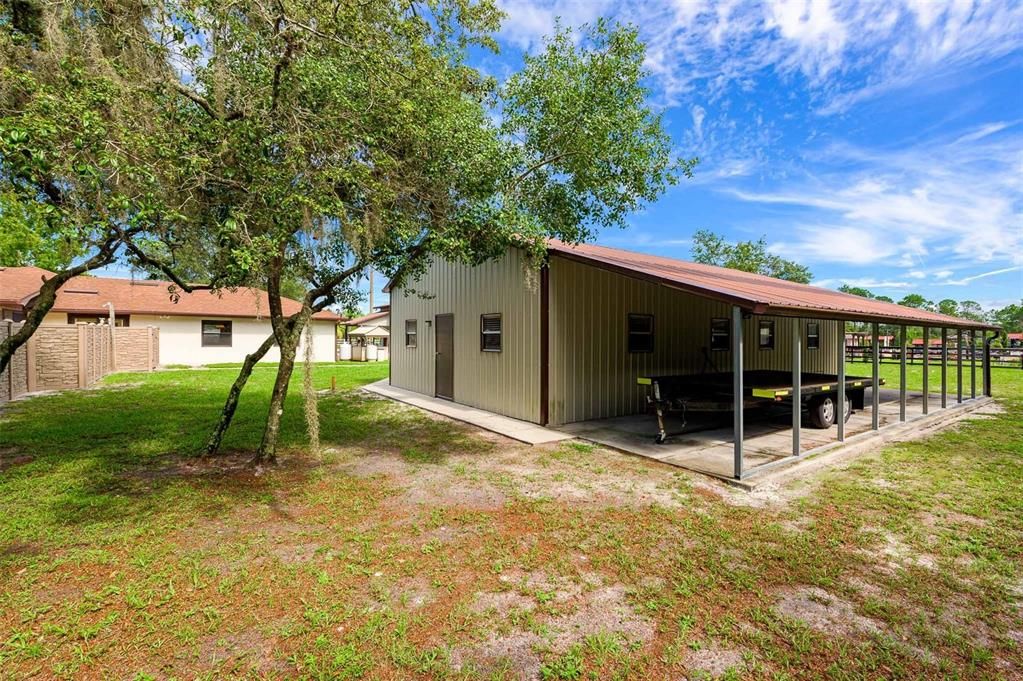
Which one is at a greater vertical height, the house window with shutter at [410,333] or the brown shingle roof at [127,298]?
the brown shingle roof at [127,298]

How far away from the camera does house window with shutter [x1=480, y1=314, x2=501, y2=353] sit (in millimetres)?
9543

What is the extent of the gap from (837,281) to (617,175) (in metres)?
74.1

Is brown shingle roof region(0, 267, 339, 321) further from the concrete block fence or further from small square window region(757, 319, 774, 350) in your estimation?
small square window region(757, 319, 774, 350)

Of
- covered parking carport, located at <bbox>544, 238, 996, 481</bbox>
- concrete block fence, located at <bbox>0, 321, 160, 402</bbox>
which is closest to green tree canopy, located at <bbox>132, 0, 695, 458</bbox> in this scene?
covered parking carport, located at <bbox>544, 238, 996, 481</bbox>

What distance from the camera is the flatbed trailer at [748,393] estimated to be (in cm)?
652

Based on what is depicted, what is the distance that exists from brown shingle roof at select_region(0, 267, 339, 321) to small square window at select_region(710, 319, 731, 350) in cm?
1624

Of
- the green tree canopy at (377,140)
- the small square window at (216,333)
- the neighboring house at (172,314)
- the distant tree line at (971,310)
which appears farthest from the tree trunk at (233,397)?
the distant tree line at (971,310)

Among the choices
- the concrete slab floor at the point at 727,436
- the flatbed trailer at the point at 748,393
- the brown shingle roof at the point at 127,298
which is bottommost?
the concrete slab floor at the point at 727,436

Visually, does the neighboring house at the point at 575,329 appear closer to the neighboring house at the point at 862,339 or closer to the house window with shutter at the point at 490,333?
the house window with shutter at the point at 490,333

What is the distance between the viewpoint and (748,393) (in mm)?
6746

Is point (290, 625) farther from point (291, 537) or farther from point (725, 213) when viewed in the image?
point (725, 213)

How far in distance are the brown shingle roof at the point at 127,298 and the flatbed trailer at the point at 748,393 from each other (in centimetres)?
1636

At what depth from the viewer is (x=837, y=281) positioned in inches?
2537

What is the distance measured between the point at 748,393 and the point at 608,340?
9.28 ft
